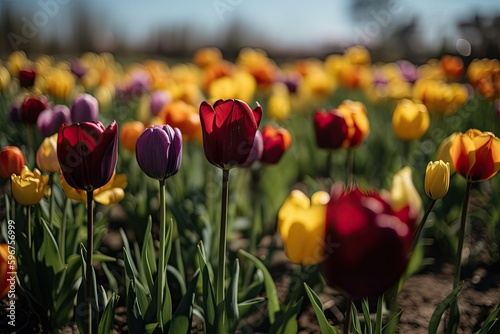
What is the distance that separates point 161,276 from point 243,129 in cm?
43

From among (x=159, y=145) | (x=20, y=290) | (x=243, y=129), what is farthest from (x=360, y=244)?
(x=20, y=290)

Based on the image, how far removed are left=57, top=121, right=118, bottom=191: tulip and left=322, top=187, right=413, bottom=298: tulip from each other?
1.84 ft

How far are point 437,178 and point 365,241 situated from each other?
0.59 metres

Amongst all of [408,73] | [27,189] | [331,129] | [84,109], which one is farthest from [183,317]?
[408,73]

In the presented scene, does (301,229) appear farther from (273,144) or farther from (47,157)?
(47,157)

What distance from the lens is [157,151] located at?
4.20ft

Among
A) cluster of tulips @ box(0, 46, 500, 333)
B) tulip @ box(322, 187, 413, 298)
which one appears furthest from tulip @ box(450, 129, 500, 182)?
tulip @ box(322, 187, 413, 298)

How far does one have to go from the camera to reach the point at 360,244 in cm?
80

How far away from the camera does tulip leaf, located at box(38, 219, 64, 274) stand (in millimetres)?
1509

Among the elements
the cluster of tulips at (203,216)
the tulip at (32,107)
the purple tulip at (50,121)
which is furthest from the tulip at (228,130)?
the tulip at (32,107)

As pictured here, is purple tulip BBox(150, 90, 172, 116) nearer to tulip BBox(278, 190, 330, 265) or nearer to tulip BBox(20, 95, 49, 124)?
tulip BBox(20, 95, 49, 124)

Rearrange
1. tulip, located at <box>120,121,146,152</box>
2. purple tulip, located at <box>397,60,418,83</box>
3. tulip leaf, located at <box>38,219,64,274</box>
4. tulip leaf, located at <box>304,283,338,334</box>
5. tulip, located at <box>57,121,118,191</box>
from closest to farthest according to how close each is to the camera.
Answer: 1. tulip, located at <box>57,121,118,191</box>
2. tulip leaf, located at <box>304,283,338,334</box>
3. tulip leaf, located at <box>38,219,64,274</box>
4. tulip, located at <box>120,121,146,152</box>
5. purple tulip, located at <box>397,60,418,83</box>

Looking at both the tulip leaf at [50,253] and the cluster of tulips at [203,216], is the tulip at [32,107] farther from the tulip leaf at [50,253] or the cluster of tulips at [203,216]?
the tulip leaf at [50,253]

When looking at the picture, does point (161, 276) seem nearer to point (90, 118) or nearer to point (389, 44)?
point (90, 118)
